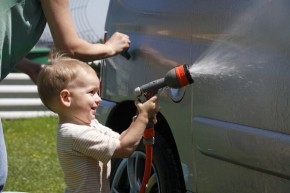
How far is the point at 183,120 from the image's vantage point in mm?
3568

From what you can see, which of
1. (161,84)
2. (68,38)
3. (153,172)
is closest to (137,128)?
(161,84)

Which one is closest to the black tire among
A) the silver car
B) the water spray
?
the silver car

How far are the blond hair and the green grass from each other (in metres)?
3.00

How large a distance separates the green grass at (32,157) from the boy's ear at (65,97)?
9.95 ft

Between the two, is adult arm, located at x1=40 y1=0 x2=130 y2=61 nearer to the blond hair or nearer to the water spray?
the blond hair

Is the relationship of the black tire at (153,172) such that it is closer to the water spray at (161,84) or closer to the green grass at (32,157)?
the water spray at (161,84)

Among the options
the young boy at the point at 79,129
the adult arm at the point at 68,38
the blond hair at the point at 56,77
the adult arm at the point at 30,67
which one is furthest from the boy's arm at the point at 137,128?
the adult arm at the point at 30,67

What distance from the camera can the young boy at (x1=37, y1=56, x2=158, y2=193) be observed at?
3092 mm

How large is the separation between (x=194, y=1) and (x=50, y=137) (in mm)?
6026

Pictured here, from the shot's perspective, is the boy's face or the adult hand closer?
the boy's face

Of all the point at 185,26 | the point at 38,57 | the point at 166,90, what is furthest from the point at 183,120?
the point at 38,57

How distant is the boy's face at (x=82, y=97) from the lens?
313 cm

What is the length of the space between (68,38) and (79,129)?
1.47 feet

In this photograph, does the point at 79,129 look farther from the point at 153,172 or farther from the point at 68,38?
the point at 153,172
